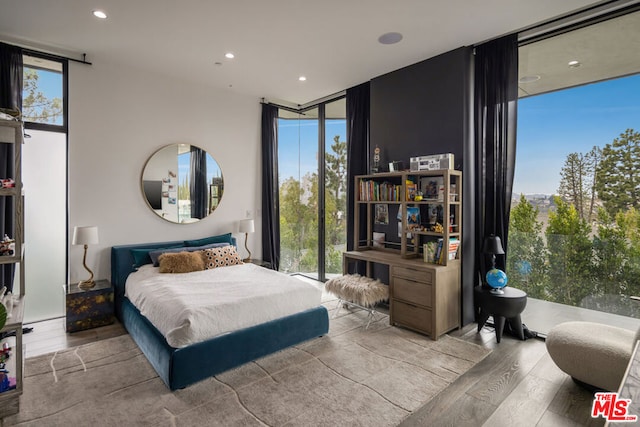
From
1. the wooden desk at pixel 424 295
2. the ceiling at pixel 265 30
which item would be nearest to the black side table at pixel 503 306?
the wooden desk at pixel 424 295

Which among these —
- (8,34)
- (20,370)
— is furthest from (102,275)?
(8,34)

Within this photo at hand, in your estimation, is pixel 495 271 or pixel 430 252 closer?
pixel 495 271

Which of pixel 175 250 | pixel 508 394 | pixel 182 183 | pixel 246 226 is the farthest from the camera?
pixel 246 226

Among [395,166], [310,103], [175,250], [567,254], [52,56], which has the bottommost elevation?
[175,250]

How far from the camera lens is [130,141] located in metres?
4.01

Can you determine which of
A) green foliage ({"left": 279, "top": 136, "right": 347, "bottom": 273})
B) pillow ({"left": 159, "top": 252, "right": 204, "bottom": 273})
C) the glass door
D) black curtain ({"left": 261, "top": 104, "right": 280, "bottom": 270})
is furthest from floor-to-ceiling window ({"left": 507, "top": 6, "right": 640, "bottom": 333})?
pillow ({"left": 159, "top": 252, "right": 204, "bottom": 273})

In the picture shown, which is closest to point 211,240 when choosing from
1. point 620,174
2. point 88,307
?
point 88,307

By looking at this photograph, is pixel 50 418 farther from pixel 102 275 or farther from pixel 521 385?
pixel 521 385

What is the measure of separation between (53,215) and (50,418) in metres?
2.46

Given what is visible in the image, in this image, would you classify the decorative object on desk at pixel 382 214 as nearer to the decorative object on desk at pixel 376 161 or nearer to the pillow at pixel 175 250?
the decorative object on desk at pixel 376 161

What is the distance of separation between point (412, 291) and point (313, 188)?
2618mm

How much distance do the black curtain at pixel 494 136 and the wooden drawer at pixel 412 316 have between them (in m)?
0.81

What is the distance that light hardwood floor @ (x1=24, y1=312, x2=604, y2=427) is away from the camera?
6.62ft

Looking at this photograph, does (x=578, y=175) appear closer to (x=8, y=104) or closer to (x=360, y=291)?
(x=360, y=291)
